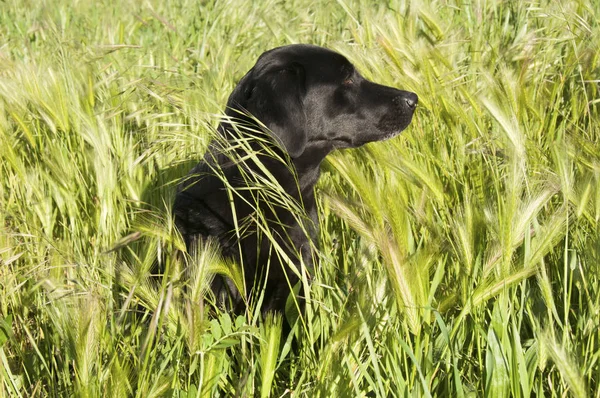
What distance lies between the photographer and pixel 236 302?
2.42 metres

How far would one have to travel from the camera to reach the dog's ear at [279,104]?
8.26 feet

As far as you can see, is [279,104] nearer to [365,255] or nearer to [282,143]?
[282,143]

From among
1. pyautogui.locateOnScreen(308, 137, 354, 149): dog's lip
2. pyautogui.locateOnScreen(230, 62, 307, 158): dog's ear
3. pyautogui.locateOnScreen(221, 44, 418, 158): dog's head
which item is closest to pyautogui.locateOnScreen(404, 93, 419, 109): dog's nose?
pyautogui.locateOnScreen(221, 44, 418, 158): dog's head

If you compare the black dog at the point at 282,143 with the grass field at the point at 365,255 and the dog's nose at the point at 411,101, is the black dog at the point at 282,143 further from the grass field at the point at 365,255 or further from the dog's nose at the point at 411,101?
the grass field at the point at 365,255

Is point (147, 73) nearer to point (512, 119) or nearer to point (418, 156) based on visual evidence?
point (418, 156)

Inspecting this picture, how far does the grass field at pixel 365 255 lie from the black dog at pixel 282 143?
0.12m

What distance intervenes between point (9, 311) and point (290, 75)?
1.19 m

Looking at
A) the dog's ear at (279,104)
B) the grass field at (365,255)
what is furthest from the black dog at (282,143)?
the grass field at (365,255)

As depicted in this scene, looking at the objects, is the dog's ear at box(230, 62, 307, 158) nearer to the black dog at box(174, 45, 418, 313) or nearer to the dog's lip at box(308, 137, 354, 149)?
the black dog at box(174, 45, 418, 313)

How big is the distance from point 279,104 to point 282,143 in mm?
136

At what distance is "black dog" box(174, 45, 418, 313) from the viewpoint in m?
2.47

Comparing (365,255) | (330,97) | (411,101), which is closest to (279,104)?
(330,97)

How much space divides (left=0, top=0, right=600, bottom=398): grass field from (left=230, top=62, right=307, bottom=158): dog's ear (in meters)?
0.23

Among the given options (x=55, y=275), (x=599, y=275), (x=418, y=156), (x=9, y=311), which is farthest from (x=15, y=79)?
(x=599, y=275)
